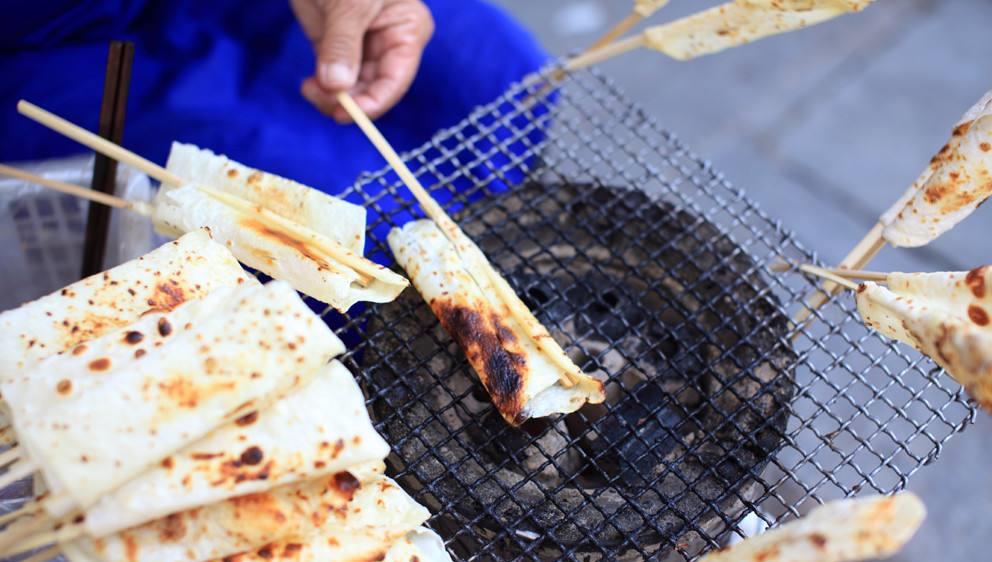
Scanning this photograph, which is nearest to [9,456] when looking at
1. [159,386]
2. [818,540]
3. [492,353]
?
[159,386]

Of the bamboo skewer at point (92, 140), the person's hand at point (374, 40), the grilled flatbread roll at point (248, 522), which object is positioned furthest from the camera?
the person's hand at point (374, 40)

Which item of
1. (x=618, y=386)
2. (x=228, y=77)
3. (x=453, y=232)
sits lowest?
(x=618, y=386)

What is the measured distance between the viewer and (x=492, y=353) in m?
2.72

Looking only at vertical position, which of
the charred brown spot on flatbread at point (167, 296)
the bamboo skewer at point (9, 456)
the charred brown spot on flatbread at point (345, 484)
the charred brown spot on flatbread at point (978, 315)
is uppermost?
the charred brown spot on flatbread at point (167, 296)

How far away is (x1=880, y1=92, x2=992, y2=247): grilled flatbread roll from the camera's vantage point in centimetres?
267

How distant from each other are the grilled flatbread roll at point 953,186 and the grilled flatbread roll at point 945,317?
0.39 meters

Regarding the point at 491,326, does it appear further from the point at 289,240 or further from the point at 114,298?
the point at 114,298

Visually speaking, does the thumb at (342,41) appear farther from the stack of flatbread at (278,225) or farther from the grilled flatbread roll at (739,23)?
the grilled flatbread roll at (739,23)

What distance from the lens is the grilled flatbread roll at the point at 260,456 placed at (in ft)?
6.59

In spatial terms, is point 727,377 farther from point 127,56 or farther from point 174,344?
point 127,56

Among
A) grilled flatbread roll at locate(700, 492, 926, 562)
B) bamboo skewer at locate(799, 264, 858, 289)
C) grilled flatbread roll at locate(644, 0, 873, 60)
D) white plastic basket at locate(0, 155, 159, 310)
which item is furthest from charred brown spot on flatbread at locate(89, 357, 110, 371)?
grilled flatbread roll at locate(644, 0, 873, 60)

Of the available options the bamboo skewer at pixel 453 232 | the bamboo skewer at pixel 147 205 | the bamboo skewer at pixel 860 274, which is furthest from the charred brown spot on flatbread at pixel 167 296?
the bamboo skewer at pixel 860 274

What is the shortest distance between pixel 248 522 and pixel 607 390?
5.03 ft

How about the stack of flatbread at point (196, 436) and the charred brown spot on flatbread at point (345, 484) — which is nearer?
the stack of flatbread at point (196, 436)
